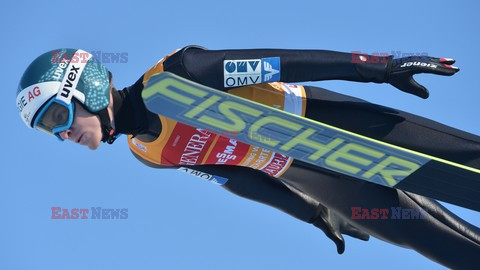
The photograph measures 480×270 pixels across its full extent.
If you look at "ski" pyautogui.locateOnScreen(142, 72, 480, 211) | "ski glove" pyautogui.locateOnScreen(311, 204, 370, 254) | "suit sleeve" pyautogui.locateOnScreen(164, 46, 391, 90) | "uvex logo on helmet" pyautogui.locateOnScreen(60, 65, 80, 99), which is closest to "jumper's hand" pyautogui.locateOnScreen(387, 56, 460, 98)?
"suit sleeve" pyautogui.locateOnScreen(164, 46, 391, 90)

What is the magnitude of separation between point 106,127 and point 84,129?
138 millimetres

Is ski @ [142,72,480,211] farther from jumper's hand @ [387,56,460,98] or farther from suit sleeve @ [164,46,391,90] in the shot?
jumper's hand @ [387,56,460,98]

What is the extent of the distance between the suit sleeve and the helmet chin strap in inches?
18.9

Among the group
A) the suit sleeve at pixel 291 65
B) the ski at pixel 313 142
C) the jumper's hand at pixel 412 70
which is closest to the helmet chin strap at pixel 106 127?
the ski at pixel 313 142

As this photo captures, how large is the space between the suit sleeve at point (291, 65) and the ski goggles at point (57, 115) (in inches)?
25.4

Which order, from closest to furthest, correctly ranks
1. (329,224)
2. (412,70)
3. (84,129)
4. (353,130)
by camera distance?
(412,70), (84,129), (353,130), (329,224)

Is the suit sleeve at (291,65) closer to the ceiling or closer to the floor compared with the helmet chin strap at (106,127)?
closer to the ceiling

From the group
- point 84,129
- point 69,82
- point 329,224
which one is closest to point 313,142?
point 329,224

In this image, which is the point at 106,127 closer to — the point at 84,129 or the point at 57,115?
the point at 84,129

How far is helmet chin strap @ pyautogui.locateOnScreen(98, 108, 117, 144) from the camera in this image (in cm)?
443

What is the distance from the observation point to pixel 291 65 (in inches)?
170

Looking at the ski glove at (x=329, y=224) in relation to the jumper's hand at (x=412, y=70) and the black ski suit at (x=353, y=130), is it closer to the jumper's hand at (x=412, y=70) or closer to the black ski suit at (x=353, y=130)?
the black ski suit at (x=353, y=130)

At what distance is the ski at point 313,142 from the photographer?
13.8 ft

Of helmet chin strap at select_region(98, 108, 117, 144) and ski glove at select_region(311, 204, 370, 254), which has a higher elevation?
helmet chin strap at select_region(98, 108, 117, 144)
